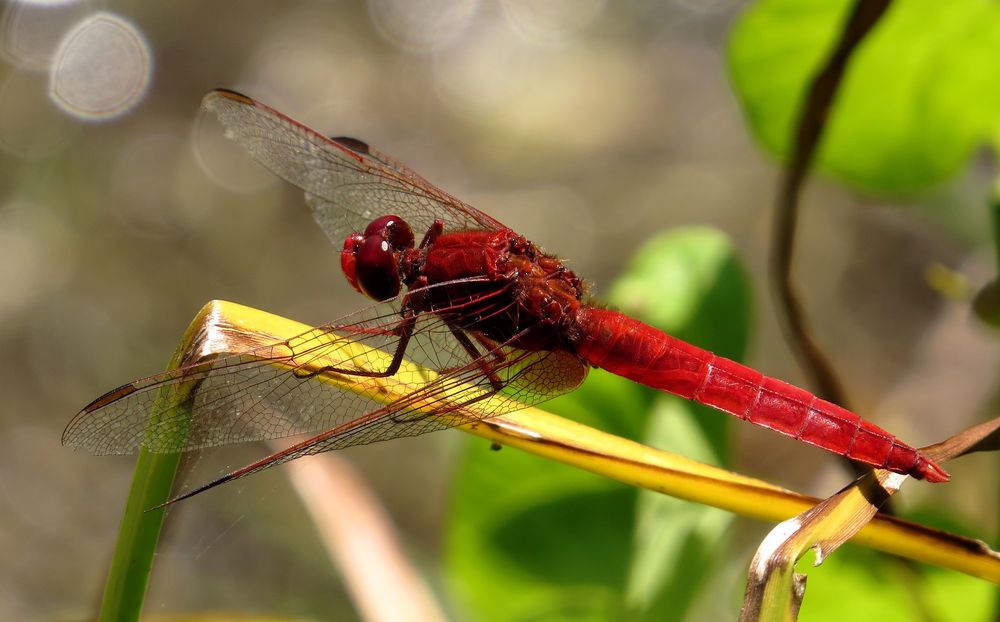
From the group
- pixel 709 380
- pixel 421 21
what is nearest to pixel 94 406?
pixel 709 380

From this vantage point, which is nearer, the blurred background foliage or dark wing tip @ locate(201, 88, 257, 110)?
dark wing tip @ locate(201, 88, 257, 110)

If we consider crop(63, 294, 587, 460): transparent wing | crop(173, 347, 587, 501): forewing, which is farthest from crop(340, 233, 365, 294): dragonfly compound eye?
crop(173, 347, 587, 501): forewing

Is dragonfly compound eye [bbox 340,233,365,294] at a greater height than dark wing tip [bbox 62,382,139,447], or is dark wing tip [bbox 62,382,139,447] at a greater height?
dragonfly compound eye [bbox 340,233,365,294]

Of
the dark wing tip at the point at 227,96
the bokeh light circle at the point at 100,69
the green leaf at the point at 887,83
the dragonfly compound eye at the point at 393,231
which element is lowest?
the dragonfly compound eye at the point at 393,231

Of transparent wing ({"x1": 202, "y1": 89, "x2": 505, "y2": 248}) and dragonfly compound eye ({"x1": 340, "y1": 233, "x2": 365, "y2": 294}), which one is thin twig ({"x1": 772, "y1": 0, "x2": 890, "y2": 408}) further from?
dragonfly compound eye ({"x1": 340, "y1": 233, "x2": 365, "y2": 294})

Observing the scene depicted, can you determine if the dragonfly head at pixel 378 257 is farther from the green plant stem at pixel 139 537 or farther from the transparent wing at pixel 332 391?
the green plant stem at pixel 139 537

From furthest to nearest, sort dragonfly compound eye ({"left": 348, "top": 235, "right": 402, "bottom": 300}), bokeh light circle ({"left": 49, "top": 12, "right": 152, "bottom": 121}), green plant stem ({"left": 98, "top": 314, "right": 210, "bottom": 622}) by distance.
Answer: bokeh light circle ({"left": 49, "top": 12, "right": 152, "bottom": 121}) → dragonfly compound eye ({"left": 348, "top": 235, "right": 402, "bottom": 300}) → green plant stem ({"left": 98, "top": 314, "right": 210, "bottom": 622})

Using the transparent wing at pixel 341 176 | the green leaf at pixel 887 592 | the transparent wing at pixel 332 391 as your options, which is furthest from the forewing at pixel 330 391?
the green leaf at pixel 887 592
